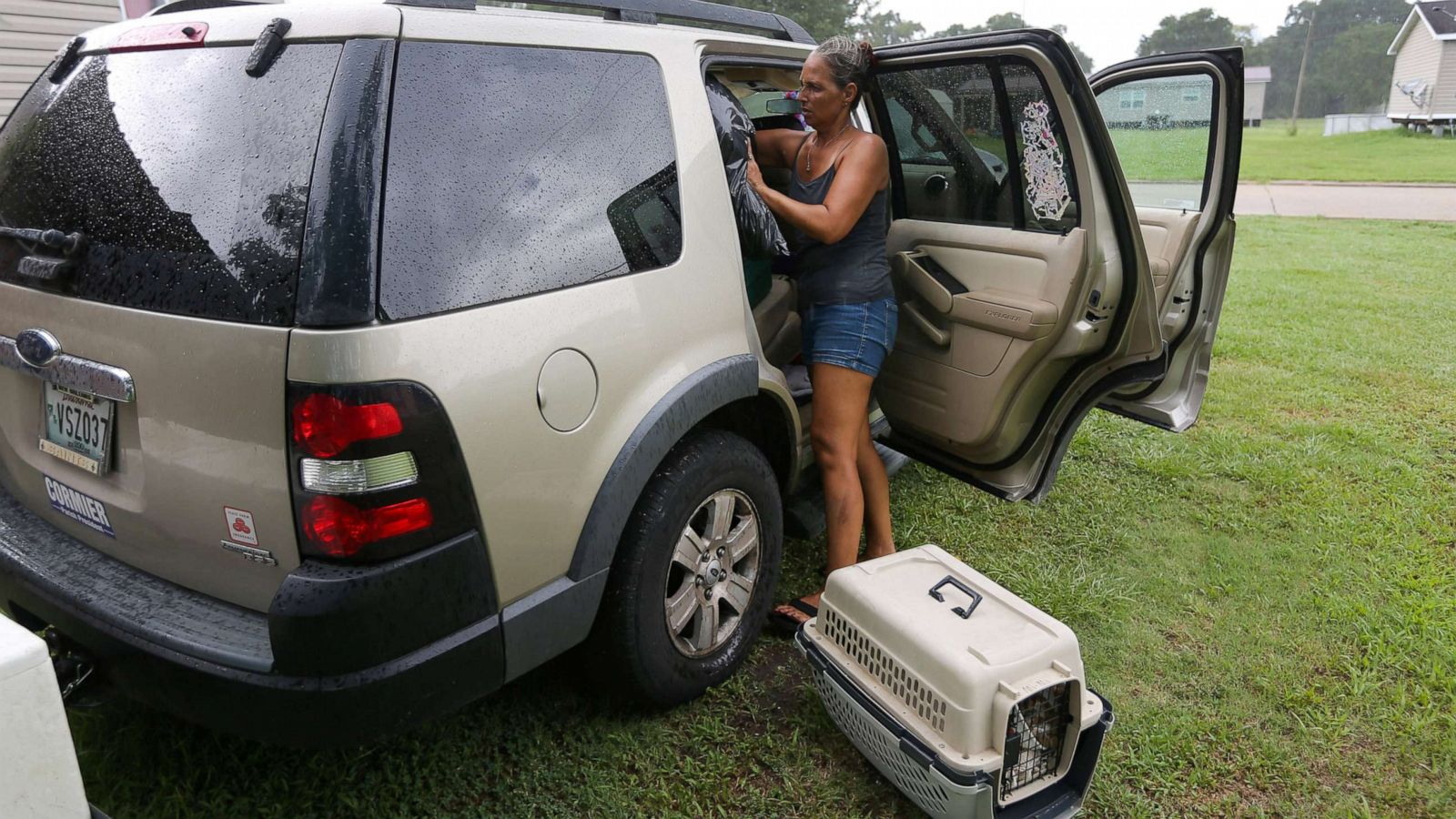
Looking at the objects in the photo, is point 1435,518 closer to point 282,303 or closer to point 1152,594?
point 1152,594

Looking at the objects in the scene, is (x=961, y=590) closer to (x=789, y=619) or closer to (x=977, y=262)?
(x=789, y=619)

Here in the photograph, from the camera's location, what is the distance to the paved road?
45.9ft

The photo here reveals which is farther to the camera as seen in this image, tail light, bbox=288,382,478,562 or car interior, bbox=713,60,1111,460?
car interior, bbox=713,60,1111,460

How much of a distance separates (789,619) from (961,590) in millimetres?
665

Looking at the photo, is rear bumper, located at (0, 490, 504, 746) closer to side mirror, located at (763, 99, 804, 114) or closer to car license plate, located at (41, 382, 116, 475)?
car license plate, located at (41, 382, 116, 475)

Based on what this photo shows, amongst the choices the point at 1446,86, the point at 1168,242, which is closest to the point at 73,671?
the point at 1168,242

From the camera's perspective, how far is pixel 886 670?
7.61 ft

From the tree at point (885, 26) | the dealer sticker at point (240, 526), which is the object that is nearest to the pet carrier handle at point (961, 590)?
the dealer sticker at point (240, 526)

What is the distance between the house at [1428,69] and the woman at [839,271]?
4200 centimetres

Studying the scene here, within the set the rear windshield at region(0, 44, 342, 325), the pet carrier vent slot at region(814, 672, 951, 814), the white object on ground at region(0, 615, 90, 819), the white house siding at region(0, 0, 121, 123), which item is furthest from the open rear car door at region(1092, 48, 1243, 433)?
the white house siding at region(0, 0, 121, 123)

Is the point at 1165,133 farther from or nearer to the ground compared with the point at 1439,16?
nearer to the ground

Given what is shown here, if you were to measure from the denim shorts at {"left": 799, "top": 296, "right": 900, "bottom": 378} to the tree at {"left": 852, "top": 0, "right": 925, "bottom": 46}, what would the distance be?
29.5 m

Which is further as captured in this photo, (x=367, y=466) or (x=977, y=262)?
(x=977, y=262)

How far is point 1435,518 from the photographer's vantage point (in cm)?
385
